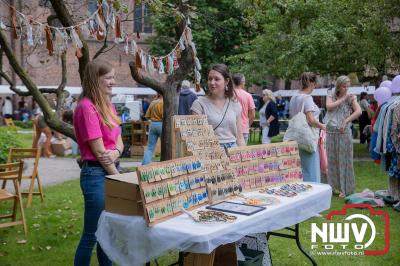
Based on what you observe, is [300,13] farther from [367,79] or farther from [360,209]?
[360,209]

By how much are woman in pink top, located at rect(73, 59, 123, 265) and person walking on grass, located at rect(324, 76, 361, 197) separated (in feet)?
15.2

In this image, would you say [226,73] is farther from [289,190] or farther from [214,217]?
[214,217]

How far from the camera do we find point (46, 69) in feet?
110

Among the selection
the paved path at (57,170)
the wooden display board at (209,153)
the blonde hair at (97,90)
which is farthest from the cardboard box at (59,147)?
the wooden display board at (209,153)

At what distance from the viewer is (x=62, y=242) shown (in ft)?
18.2

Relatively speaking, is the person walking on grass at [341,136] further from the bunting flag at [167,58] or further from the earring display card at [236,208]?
the earring display card at [236,208]

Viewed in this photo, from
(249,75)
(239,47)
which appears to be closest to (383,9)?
(249,75)

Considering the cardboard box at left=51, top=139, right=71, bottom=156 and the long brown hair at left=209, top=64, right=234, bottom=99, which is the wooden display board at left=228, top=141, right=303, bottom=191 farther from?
the cardboard box at left=51, top=139, right=71, bottom=156

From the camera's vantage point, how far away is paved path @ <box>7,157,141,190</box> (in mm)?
10133

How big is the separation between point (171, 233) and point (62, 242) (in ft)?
10.7

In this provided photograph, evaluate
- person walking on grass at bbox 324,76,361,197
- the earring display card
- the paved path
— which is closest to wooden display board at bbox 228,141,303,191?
the earring display card

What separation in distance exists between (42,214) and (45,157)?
24.3 feet

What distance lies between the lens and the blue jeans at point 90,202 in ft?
11.4

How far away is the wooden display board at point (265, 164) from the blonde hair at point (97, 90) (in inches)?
37.2
